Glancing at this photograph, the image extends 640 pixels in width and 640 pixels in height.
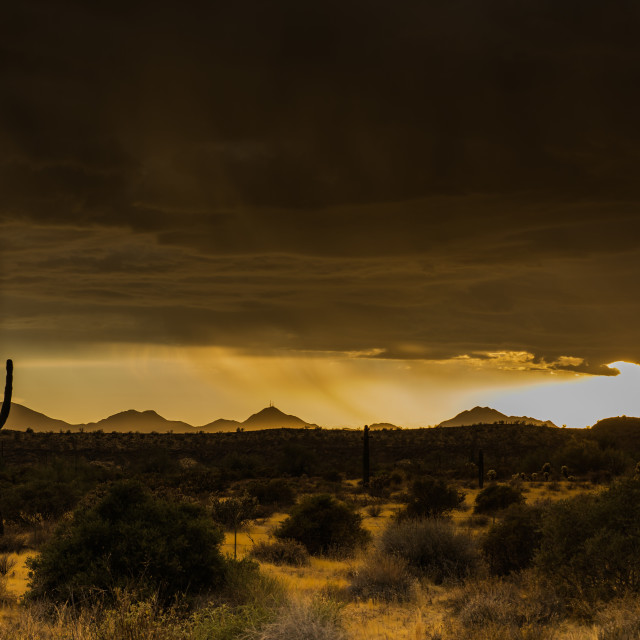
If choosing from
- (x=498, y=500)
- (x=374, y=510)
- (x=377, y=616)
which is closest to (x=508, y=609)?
(x=377, y=616)

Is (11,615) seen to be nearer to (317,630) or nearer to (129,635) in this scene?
(129,635)

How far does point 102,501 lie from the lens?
42.8 ft

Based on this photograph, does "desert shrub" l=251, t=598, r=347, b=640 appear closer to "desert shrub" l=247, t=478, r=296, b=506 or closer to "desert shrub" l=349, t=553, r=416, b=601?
"desert shrub" l=349, t=553, r=416, b=601

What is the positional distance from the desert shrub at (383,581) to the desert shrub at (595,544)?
2.70 m

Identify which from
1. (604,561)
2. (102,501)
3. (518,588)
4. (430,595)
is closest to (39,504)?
(102,501)

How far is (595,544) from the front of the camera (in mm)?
11148

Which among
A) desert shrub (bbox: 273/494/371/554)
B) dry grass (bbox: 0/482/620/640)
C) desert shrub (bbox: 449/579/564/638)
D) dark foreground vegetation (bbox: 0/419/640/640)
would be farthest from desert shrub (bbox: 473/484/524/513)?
desert shrub (bbox: 449/579/564/638)

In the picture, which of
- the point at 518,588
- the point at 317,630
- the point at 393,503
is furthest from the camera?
the point at 393,503

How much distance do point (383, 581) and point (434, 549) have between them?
7.53 feet

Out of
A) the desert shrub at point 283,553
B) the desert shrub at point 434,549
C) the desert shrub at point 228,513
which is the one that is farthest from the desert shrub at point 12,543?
the desert shrub at point 434,549

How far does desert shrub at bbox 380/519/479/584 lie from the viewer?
14904 mm

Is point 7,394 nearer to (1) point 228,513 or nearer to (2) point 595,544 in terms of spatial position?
(1) point 228,513

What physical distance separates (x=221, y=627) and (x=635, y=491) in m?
7.54

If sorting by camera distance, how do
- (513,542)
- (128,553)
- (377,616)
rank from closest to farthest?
(377,616) → (128,553) → (513,542)
